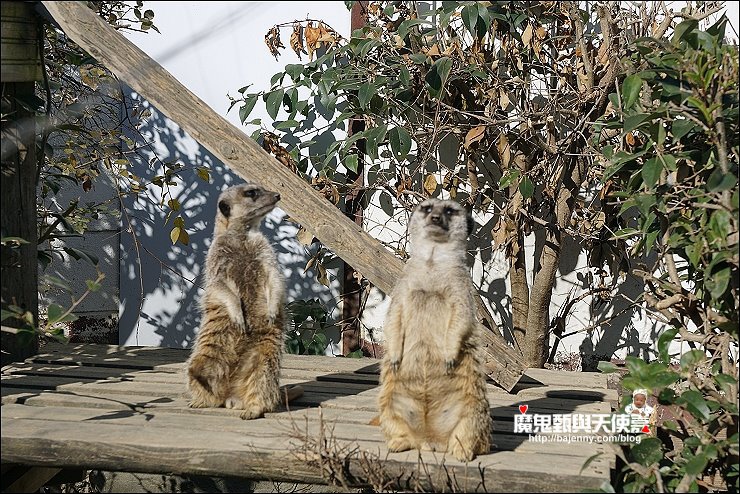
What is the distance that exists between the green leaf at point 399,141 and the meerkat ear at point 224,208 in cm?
109

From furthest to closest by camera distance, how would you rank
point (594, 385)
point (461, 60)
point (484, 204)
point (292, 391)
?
point (484, 204) < point (461, 60) < point (594, 385) < point (292, 391)

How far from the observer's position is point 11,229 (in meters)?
3.99

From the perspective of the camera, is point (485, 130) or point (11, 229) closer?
point (11, 229)

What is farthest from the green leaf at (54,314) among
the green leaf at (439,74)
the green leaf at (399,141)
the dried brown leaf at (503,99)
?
the dried brown leaf at (503,99)

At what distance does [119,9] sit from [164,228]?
1.41 m

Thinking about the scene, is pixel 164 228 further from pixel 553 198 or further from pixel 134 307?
pixel 553 198

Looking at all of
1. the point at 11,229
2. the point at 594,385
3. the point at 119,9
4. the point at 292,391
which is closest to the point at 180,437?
the point at 292,391

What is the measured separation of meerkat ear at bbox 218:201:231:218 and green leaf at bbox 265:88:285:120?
111 centimetres

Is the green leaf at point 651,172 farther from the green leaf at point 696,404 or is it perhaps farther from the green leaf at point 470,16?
the green leaf at point 470,16

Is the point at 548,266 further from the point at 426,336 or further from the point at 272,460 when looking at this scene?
the point at 272,460

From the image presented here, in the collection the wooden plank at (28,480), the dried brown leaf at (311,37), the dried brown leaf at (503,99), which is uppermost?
the dried brown leaf at (311,37)

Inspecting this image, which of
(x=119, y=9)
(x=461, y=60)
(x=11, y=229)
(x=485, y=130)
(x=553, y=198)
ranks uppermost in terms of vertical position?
(x=119, y=9)

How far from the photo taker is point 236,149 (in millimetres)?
3830

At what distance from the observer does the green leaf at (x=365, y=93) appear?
4.30 meters
